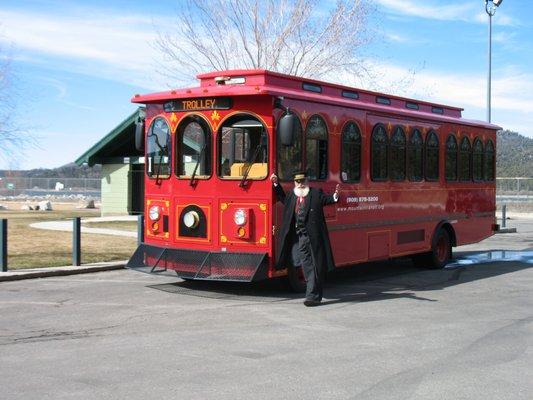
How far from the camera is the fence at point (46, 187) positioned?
58.3 m

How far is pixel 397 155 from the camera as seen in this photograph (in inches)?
491

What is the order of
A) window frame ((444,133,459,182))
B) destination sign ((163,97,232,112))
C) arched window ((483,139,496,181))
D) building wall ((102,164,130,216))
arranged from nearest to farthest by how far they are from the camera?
1. destination sign ((163,97,232,112))
2. window frame ((444,133,459,182))
3. arched window ((483,139,496,181))
4. building wall ((102,164,130,216))

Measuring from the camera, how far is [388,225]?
12.2m

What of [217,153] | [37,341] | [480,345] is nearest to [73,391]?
[37,341]

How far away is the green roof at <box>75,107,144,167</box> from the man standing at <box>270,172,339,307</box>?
Answer: 19.8m

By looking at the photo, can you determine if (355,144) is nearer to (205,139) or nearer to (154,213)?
(205,139)

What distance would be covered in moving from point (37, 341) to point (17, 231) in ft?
47.4

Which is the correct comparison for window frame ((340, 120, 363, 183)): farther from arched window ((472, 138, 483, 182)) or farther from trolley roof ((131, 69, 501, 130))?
arched window ((472, 138, 483, 182))

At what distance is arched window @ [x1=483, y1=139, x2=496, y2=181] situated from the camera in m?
15.7

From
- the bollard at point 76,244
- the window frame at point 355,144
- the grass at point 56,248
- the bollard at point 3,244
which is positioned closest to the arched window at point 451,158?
the window frame at point 355,144

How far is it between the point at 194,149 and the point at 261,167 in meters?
1.23

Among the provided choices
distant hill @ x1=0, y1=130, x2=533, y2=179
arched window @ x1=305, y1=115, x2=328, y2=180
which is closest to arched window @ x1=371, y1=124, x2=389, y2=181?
arched window @ x1=305, y1=115, x2=328, y2=180

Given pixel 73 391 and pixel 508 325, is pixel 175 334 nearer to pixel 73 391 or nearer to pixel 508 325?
pixel 73 391

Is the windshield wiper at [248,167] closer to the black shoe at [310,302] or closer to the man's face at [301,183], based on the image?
the man's face at [301,183]
